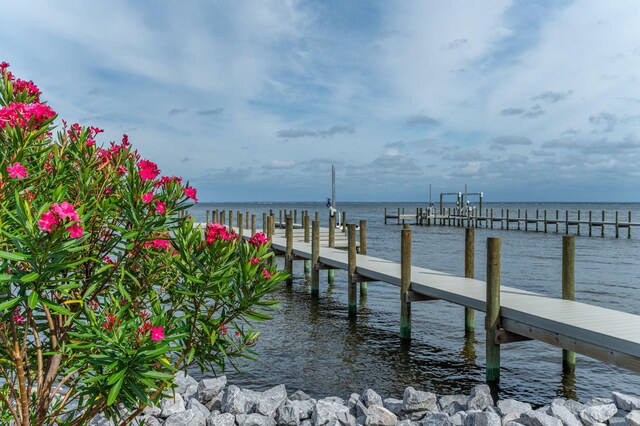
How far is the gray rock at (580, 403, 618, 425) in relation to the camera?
590 cm

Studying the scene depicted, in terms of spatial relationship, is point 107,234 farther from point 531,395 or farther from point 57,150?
point 531,395

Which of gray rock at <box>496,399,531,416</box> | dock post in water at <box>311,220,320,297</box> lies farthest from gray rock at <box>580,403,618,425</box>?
dock post in water at <box>311,220,320,297</box>

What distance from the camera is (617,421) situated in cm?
577

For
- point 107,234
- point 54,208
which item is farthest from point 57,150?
point 54,208

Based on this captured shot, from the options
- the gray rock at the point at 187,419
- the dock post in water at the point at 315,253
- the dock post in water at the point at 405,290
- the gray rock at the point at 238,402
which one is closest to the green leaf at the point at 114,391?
the gray rock at the point at 187,419

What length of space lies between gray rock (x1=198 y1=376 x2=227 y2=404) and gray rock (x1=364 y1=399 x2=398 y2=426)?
2071 mm

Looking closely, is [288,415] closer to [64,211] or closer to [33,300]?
[33,300]

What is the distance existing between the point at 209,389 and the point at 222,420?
3.15 feet

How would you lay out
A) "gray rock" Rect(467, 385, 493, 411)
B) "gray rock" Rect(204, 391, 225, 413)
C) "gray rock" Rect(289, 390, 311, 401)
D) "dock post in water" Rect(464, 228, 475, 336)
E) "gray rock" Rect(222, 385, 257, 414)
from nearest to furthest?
1. "gray rock" Rect(222, 385, 257, 414)
2. "gray rock" Rect(467, 385, 493, 411)
3. "gray rock" Rect(204, 391, 225, 413)
4. "gray rock" Rect(289, 390, 311, 401)
5. "dock post in water" Rect(464, 228, 475, 336)

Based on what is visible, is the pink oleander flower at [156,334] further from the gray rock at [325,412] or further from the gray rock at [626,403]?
the gray rock at [626,403]

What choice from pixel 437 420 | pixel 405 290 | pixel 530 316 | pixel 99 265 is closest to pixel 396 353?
pixel 405 290

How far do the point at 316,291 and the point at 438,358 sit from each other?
6.60 metres

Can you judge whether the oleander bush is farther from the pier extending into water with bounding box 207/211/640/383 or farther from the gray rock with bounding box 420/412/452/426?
the pier extending into water with bounding box 207/211/640/383

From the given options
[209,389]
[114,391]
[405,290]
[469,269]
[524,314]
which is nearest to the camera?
[114,391]
